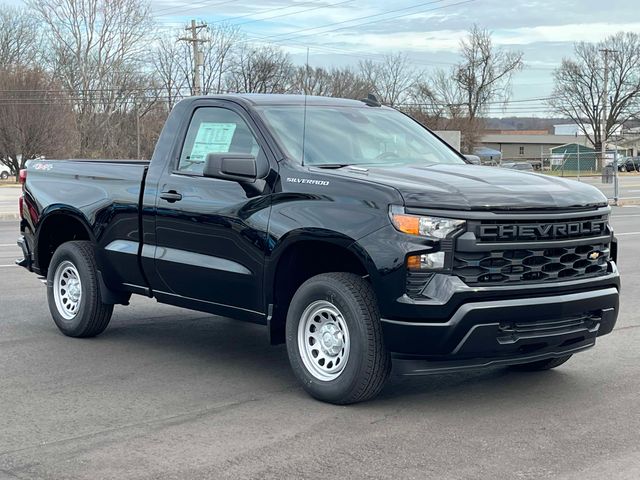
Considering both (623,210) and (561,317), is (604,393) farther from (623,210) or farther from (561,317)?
(623,210)

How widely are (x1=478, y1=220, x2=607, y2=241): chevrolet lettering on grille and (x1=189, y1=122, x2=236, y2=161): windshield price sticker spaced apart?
2.26 metres

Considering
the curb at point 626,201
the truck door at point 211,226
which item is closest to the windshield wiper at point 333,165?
the truck door at point 211,226

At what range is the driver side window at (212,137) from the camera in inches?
257

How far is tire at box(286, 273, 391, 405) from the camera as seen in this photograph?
5.38 meters

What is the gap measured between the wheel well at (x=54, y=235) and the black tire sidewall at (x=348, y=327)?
9.76ft

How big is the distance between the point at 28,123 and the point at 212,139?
148 feet

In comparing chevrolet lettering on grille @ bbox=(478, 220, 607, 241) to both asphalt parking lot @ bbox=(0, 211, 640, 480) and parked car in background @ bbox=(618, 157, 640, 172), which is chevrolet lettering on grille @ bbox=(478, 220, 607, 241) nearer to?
asphalt parking lot @ bbox=(0, 211, 640, 480)

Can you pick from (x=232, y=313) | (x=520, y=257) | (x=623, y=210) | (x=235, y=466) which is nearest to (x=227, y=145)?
(x=232, y=313)

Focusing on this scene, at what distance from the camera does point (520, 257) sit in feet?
17.4

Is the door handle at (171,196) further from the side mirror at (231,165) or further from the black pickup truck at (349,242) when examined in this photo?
the side mirror at (231,165)

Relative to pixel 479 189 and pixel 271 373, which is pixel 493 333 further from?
pixel 271 373

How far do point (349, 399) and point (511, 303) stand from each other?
1.13 metres

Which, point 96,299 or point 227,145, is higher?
point 227,145

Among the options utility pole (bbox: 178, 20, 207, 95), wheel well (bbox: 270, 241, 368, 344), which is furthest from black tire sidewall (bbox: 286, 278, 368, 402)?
utility pole (bbox: 178, 20, 207, 95)
